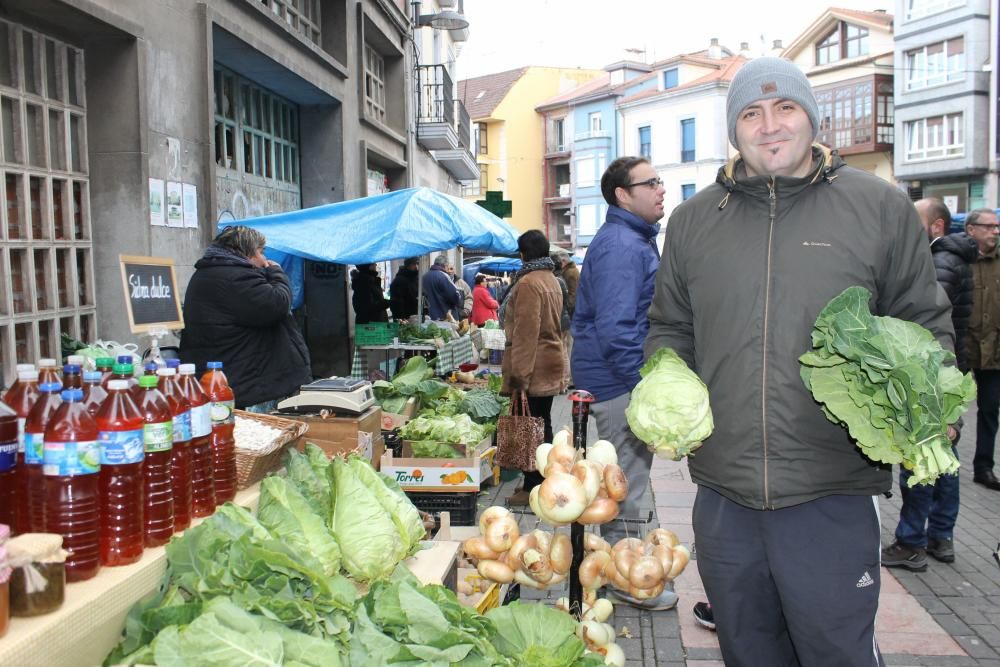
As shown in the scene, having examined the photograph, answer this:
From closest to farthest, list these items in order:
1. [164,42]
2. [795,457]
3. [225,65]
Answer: [795,457]
[164,42]
[225,65]

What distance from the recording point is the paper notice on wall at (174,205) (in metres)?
7.26

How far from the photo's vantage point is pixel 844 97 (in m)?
38.4

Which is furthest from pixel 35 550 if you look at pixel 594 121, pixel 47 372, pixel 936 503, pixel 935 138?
pixel 594 121

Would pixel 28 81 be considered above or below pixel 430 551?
above

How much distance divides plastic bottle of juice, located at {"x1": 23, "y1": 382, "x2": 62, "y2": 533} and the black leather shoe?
7156 millimetres

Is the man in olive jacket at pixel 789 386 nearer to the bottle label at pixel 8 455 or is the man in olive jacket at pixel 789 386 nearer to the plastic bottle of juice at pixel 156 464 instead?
the plastic bottle of juice at pixel 156 464

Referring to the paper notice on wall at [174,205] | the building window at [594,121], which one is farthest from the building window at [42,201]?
the building window at [594,121]

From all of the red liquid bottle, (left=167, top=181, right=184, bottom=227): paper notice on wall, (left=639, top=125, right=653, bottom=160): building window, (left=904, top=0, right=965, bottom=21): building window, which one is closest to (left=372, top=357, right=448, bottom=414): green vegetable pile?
Answer: (left=167, top=181, right=184, bottom=227): paper notice on wall

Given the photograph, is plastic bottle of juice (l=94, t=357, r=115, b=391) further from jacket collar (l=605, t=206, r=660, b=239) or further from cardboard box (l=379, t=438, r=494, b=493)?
jacket collar (l=605, t=206, r=660, b=239)

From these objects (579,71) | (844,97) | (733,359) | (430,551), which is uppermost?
(579,71)

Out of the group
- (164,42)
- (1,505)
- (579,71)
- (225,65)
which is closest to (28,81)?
(164,42)

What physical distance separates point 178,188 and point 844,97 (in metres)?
37.9

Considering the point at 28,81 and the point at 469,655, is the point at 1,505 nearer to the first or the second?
the point at 469,655

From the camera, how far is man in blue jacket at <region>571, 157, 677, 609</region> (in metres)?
4.52
